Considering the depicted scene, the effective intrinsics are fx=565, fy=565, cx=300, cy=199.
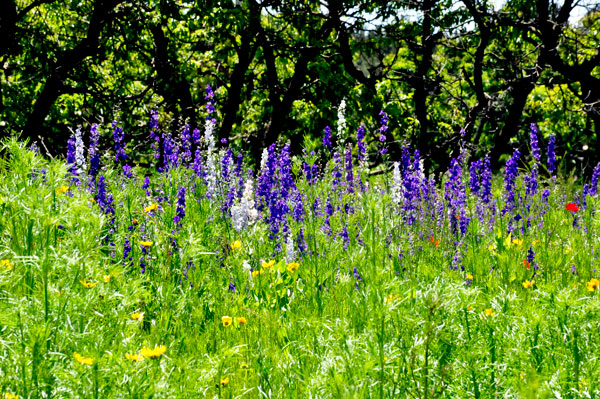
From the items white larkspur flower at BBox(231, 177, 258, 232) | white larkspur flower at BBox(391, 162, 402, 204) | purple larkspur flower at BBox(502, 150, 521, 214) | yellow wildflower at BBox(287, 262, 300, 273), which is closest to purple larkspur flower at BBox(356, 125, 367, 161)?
white larkspur flower at BBox(391, 162, 402, 204)

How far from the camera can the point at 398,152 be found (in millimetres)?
11500

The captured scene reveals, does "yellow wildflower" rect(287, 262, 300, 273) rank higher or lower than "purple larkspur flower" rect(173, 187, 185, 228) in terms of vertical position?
lower

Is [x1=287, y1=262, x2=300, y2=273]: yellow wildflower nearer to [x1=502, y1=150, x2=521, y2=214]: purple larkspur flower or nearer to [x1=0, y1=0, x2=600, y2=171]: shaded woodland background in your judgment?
→ [x1=502, y1=150, x2=521, y2=214]: purple larkspur flower

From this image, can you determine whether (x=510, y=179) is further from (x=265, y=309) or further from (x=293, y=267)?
(x=265, y=309)

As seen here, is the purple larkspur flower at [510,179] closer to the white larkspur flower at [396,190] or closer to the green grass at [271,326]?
the white larkspur flower at [396,190]

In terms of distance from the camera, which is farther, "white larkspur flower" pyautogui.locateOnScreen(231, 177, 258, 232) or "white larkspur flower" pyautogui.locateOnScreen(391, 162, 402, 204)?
"white larkspur flower" pyautogui.locateOnScreen(391, 162, 402, 204)

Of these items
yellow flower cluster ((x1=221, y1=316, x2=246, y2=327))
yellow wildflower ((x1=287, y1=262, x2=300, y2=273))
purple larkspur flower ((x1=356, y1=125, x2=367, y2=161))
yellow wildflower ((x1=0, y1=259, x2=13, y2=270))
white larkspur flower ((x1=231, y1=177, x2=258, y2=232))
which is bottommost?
yellow flower cluster ((x1=221, y1=316, x2=246, y2=327))

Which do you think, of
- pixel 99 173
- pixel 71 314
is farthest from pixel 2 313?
pixel 99 173

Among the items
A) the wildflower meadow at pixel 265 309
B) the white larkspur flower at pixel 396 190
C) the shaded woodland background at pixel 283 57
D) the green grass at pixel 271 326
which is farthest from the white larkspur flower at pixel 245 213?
the shaded woodland background at pixel 283 57

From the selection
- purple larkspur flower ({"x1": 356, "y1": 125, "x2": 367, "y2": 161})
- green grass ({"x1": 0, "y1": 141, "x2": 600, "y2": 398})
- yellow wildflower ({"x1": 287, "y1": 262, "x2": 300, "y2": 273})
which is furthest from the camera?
purple larkspur flower ({"x1": 356, "y1": 125, "x2": 367, "y2": 161})

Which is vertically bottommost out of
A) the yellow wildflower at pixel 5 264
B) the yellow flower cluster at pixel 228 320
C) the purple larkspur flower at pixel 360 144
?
the yellow flower cluster at pixel 228 320

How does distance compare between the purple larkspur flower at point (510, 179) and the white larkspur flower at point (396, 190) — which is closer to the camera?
the white larkspur flower at point (396, 190)

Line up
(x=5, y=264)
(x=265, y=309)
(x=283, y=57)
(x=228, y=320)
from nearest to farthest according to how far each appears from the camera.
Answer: (x=5, y=264)
(x=228, y=320)
(x=265, y=309)
(x=283, y=57)

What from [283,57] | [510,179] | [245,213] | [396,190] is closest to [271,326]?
[245,213]
